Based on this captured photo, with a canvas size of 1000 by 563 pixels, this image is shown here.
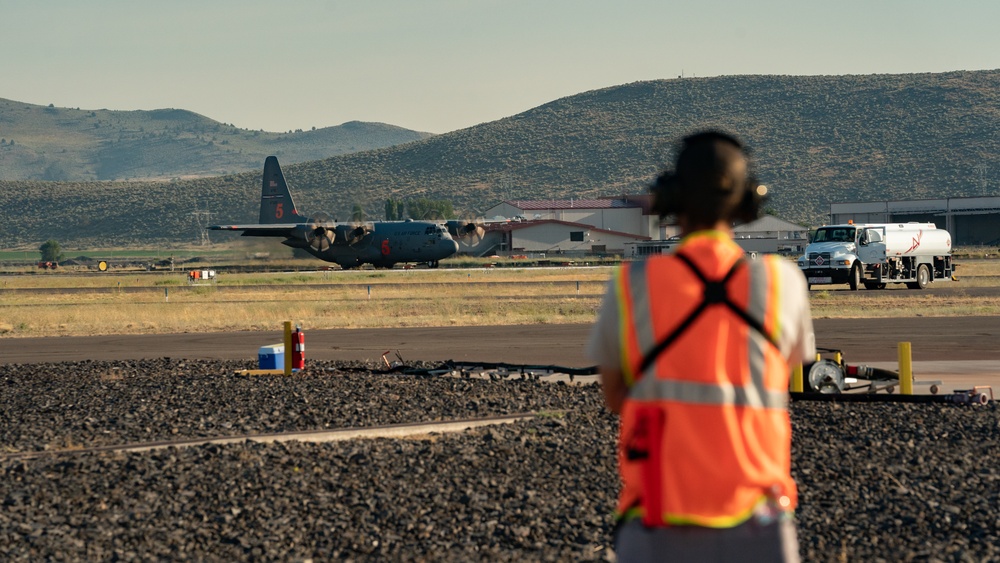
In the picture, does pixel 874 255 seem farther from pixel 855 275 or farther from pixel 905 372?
pixel 905 372

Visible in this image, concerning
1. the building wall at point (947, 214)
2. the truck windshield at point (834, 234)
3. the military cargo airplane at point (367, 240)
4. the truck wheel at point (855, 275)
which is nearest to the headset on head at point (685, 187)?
the truck wheel at point (855, 275)

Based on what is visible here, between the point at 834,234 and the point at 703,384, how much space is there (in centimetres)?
4358

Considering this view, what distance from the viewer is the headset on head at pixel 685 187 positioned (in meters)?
3.67

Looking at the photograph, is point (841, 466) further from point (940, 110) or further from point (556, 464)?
point (940, 110)

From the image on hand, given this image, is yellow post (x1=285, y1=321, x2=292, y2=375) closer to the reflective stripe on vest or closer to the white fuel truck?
the reflective stripe on vest

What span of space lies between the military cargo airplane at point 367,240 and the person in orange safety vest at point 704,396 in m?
63.9

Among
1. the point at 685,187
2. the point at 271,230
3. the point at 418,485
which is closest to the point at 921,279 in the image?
the point at 418,485

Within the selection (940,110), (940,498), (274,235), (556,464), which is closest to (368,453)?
(556,464)

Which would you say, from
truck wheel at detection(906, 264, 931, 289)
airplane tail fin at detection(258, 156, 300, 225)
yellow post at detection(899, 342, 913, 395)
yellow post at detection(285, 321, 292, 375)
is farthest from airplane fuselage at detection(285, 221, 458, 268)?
yellow post at detection(899, 342, 913, 395)

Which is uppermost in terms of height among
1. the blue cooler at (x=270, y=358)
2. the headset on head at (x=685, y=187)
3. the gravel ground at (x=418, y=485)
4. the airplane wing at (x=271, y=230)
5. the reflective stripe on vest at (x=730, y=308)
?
the airplane wing at (x=271, y=230)

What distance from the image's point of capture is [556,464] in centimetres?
1021

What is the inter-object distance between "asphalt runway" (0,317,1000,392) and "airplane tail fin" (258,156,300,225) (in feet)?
157

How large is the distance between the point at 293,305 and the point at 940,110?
176m

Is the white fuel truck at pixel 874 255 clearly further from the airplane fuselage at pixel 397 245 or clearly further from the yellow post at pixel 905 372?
the yellow post at pixel 905 372
